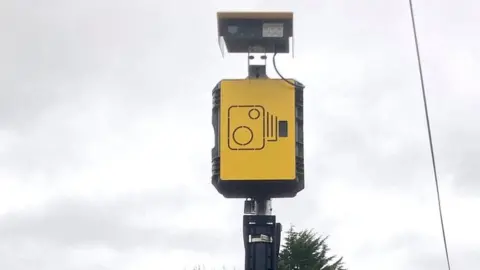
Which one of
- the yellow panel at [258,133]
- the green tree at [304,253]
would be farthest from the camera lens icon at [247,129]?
the green tree at [304,253]

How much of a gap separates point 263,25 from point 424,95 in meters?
4.31

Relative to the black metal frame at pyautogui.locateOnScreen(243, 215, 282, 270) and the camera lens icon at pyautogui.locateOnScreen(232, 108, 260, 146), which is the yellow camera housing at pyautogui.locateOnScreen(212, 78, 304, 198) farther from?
the black metal frame at pyautogui.locateOnScreen(243, 215, 282, 270)

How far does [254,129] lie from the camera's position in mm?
10359

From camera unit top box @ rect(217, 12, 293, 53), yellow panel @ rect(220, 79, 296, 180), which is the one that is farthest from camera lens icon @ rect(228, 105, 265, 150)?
camera unit top box @ rect(217, 12, 293, 53)

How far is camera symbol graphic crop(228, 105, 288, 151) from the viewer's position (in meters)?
10.3

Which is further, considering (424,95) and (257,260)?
(257,260)

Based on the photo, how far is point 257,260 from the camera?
10492 millimetres

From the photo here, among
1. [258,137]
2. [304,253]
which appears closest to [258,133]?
[258,137]

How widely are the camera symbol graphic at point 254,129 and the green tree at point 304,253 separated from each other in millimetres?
22123

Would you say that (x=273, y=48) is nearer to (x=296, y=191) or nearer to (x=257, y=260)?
(x=296, y=191)

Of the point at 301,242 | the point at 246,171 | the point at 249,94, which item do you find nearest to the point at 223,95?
the point at 249,94

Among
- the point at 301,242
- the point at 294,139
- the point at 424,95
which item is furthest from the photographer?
the point at 301,242

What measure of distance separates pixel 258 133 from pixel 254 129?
0.07 meters

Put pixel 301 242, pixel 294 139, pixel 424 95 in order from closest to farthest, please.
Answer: pixel 424 95, pixel 294 139, pixel 301 242
